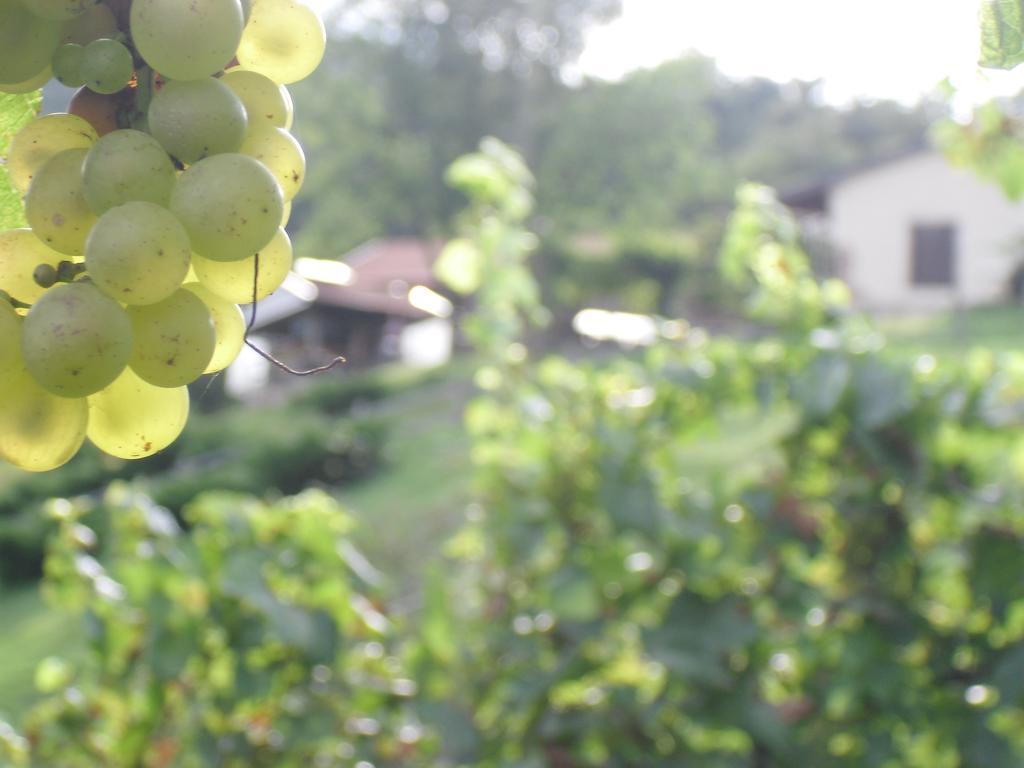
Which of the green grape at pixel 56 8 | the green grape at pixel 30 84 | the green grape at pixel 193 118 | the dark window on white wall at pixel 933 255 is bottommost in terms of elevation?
the dark window on white wall at pixel 933 255

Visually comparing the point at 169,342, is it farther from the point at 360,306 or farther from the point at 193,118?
the point at 360,306

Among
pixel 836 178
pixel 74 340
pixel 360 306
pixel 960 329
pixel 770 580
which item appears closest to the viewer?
pixel 74 340

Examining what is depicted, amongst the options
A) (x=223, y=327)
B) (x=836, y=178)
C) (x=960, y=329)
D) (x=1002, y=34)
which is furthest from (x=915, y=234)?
(x=223, y=327)

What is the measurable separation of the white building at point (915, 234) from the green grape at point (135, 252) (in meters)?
12.4

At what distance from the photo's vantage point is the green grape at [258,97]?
38 cm

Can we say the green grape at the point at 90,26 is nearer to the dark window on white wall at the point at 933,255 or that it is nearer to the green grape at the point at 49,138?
the green grape at the point at 49,138

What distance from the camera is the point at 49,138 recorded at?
1.19ft

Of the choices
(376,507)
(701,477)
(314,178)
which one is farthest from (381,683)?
(314,178)

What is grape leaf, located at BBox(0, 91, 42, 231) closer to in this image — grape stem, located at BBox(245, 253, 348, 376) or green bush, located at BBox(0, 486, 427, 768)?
grape stem, located at BBox(245, 253, 348, 376)

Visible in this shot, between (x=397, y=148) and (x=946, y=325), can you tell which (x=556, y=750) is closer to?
(x=946, y=325)

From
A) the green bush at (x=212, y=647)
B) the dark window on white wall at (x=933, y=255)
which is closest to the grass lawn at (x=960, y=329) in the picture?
the dark window on white wall at (x=933, y=255)

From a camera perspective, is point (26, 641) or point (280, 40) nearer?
point (280, 40)

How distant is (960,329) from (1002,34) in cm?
1042

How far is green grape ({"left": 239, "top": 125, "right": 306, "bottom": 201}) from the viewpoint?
380mm
